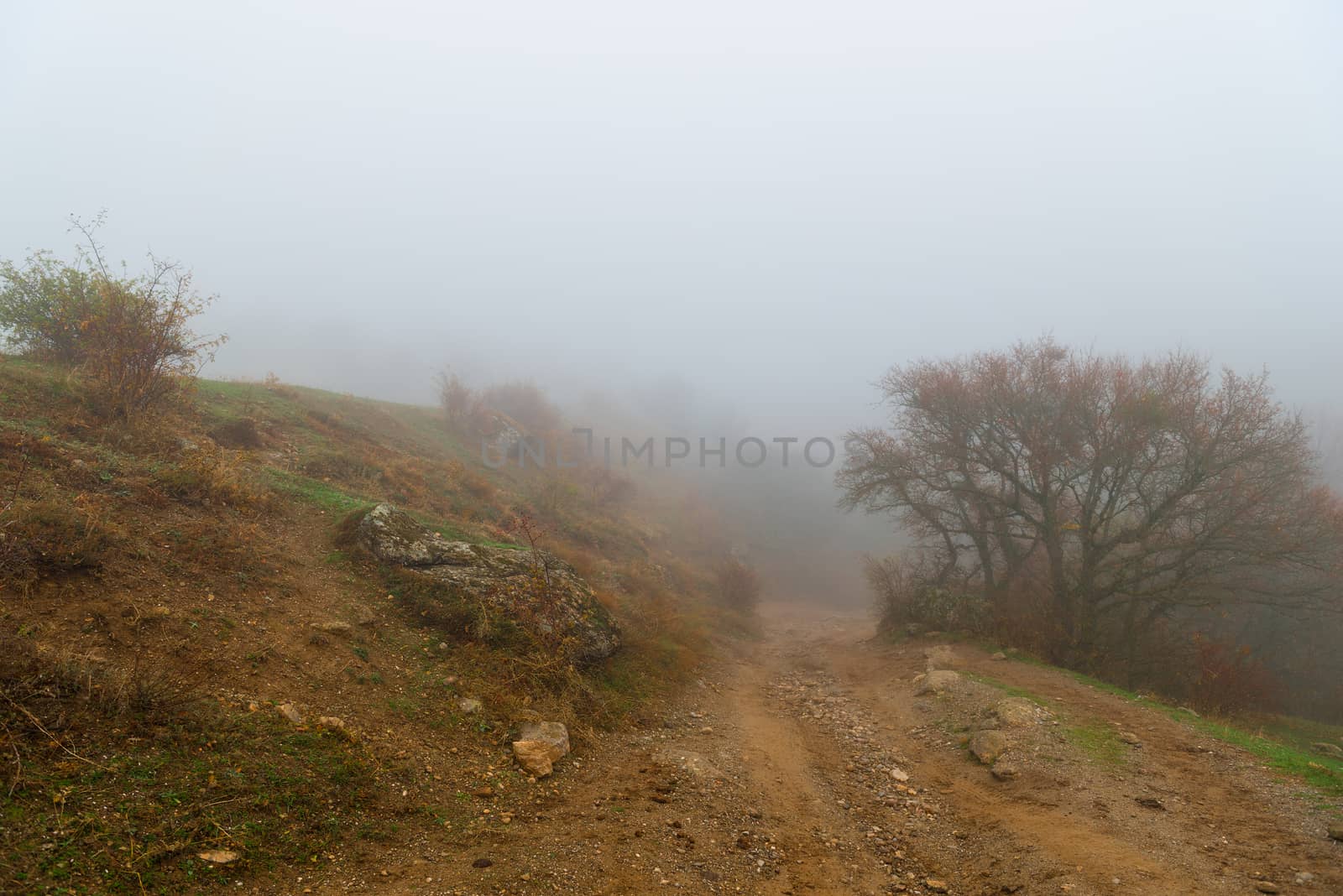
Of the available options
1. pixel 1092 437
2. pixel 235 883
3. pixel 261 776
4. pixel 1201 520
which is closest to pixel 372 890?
pixel 235 883

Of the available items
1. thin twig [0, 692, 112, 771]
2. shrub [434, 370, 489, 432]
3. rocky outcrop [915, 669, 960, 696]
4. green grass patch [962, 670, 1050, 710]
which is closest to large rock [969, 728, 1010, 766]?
green grass patch [962, 670, 1050, 710]

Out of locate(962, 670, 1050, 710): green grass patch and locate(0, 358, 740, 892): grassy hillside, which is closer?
locate(0, 358, 740, 892): grassy hillside

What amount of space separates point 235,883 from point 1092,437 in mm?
19520

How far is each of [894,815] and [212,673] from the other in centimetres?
750

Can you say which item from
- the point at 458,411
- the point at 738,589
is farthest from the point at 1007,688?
the point at 458,411

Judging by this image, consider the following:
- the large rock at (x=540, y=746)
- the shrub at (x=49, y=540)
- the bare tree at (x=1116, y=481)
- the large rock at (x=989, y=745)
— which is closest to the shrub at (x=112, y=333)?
the shrub at (x=49, y=540)

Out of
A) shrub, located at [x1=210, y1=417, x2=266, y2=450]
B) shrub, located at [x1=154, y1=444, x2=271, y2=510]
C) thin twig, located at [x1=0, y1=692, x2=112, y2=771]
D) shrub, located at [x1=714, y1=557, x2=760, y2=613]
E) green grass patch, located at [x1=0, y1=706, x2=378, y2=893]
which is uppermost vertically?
shrub, located at [x1=210, y1=417, x2=266, y2=450]

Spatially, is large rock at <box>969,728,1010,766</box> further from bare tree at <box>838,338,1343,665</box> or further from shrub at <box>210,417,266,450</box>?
shrub at <box>210,417,266,450</box>

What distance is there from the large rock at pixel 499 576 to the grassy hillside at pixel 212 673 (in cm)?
→ 42

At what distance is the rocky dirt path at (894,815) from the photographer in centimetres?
488

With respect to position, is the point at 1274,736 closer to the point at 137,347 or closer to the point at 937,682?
the point at 937,682

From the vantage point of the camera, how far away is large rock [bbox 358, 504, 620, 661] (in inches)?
350

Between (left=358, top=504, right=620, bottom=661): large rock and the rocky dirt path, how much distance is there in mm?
1828

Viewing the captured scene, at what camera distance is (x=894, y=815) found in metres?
6.80
